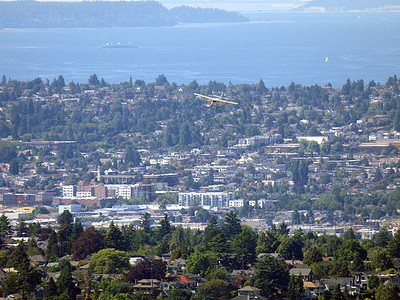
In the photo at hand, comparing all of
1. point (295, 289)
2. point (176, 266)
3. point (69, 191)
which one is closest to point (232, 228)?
point (176, 266)

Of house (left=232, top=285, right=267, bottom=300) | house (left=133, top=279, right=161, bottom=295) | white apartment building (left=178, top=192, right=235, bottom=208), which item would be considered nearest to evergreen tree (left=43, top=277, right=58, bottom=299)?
house (left=133, top=279, right=161, bottom=295)

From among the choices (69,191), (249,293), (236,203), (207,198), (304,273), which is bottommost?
(236,203)

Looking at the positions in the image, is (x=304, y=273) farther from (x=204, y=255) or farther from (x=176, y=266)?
(x=176, y=266)

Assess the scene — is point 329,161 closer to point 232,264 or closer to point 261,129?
point 261,129

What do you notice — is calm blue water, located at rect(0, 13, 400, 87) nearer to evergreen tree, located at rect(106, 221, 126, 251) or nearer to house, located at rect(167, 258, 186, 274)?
evergreen tree, located at rect(106, 221, 126, 251)

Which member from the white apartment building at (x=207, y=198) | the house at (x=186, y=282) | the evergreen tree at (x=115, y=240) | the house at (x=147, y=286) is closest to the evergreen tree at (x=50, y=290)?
the house at (x=147, y=286)

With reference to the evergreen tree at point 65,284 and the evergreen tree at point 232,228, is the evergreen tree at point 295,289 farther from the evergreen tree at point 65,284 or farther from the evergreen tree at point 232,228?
the evergreen tree at point 232,228
